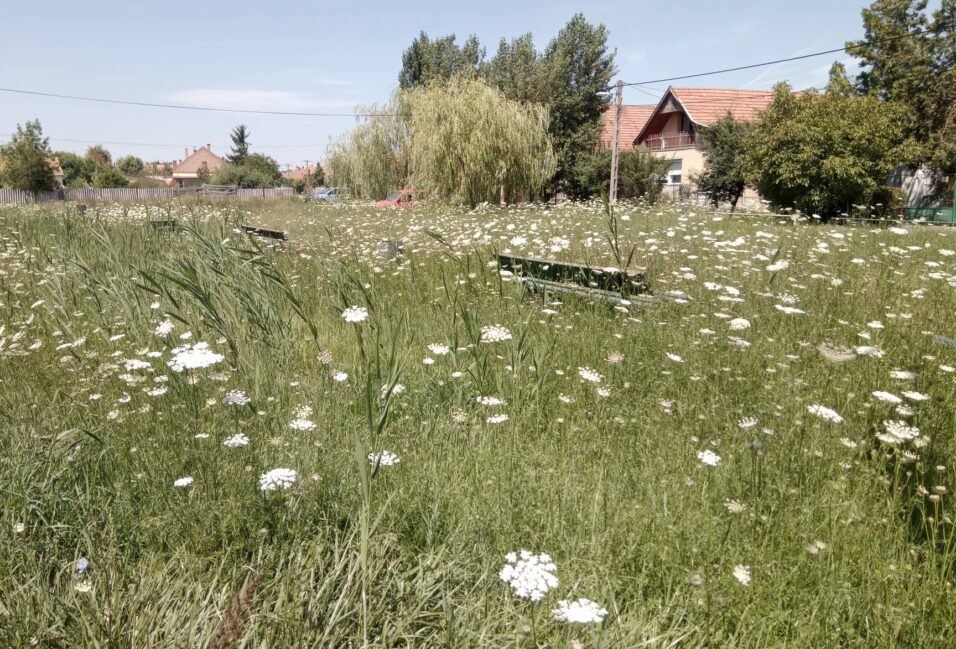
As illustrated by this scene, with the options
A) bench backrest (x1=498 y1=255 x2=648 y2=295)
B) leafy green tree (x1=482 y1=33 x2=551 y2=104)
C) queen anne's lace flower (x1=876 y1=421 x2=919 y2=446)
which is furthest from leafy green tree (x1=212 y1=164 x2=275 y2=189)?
queen anne's lace flower (x1=876 y1=421 x2=919 y2=446)

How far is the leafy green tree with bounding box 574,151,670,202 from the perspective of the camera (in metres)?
30.7

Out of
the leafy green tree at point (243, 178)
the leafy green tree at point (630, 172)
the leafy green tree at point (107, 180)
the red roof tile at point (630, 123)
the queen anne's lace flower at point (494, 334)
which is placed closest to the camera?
the queen anne's lace flower at point (494, 334)

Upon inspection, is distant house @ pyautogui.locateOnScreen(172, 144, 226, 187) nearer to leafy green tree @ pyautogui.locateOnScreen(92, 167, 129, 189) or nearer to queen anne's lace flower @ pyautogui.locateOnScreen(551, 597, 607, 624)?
leafy green tree @ pyautogui.locateOnScreen(92, 167, 129, 189)

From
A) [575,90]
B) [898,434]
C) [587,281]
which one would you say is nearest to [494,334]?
[898,434]

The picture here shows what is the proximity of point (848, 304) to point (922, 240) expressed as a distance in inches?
213

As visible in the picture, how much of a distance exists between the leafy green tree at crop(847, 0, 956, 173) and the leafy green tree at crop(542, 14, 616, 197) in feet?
44.9

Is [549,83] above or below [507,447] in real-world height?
above

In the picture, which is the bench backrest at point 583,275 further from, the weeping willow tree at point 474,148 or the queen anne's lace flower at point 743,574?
the weeping willow tree at point 474,148

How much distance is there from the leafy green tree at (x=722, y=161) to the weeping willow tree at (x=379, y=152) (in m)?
15.8

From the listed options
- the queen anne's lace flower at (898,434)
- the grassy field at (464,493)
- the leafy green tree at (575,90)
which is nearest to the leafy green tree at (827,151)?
the leafy green tree at (575,90)

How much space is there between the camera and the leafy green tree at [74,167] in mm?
81000

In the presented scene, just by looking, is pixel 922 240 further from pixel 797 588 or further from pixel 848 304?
pixel 797 588

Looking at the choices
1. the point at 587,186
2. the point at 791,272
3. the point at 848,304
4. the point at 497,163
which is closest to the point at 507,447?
the point at 848,304

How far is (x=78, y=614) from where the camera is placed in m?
1.47
